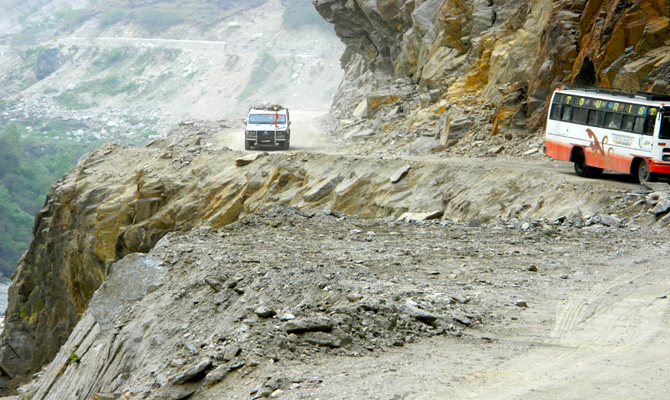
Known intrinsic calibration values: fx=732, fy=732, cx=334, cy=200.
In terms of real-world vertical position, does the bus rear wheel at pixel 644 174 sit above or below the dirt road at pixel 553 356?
below

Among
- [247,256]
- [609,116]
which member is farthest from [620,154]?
[247,256]

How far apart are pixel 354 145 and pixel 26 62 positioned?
11888cm

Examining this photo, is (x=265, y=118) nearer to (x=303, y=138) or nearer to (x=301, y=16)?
(x=303, y=138)

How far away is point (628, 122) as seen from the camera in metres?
18.8

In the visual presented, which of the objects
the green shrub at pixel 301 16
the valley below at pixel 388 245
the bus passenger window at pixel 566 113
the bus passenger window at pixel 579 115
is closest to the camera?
the valley below at pixel 388 245

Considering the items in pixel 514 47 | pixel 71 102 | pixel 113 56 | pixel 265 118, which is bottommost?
pixel 71 102

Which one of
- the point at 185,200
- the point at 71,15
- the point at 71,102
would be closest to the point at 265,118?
the point at 185,200

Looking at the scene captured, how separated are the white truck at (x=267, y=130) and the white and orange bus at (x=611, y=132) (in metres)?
17.3

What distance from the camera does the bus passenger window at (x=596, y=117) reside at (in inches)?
785

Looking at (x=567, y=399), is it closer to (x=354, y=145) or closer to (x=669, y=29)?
(x=669, y=29)

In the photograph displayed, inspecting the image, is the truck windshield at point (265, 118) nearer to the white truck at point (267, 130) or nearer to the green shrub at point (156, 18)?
the white truck at point (267, 130)

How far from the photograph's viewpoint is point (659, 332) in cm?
873

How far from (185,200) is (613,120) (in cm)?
1783

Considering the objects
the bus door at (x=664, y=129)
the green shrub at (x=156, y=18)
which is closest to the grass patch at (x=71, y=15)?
the green shrub at (x=156, y=18)
